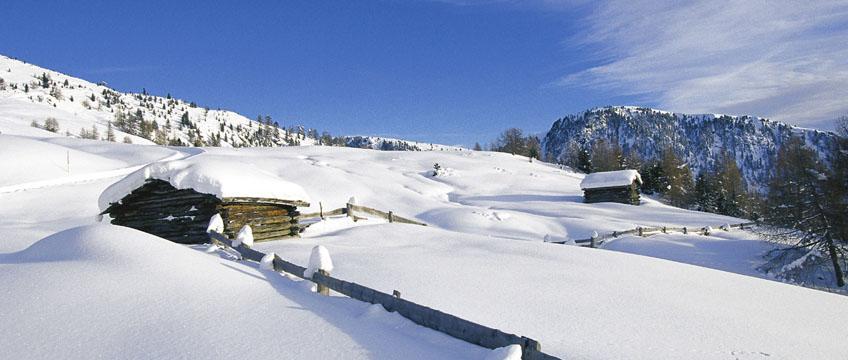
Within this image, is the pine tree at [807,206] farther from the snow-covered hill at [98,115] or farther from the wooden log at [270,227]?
the snow-covered hill at [98,115]

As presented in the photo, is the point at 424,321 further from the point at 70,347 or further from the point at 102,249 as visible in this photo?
the point at 102,249

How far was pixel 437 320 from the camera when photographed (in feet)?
18.4

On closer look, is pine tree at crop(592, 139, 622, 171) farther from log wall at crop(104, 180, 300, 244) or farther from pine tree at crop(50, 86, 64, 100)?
pine tree at crop(50, 86, 64, 100)

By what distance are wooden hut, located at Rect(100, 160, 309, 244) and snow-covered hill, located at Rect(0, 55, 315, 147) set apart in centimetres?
10129

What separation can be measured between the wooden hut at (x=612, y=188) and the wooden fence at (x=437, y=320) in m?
42.0

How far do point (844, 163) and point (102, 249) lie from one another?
2665cm

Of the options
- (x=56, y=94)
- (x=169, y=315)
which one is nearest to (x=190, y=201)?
(x=169, y=315)

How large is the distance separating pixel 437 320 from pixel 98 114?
180 meters

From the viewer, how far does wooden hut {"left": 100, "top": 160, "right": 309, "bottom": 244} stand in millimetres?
14453

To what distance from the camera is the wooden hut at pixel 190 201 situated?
1445 centimetres

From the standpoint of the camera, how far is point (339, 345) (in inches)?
201

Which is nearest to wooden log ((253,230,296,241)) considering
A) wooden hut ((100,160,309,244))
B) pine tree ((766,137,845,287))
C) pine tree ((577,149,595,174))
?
wooden hut ((100,160,309,244))

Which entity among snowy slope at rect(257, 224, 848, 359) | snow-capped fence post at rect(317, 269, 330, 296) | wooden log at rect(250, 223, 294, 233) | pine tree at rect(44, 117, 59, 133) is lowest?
snowy slope at rect(257, 224, 848, 359)

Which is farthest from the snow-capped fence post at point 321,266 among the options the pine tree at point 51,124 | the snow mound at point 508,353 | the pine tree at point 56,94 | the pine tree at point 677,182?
the pine tree at point 56,94
